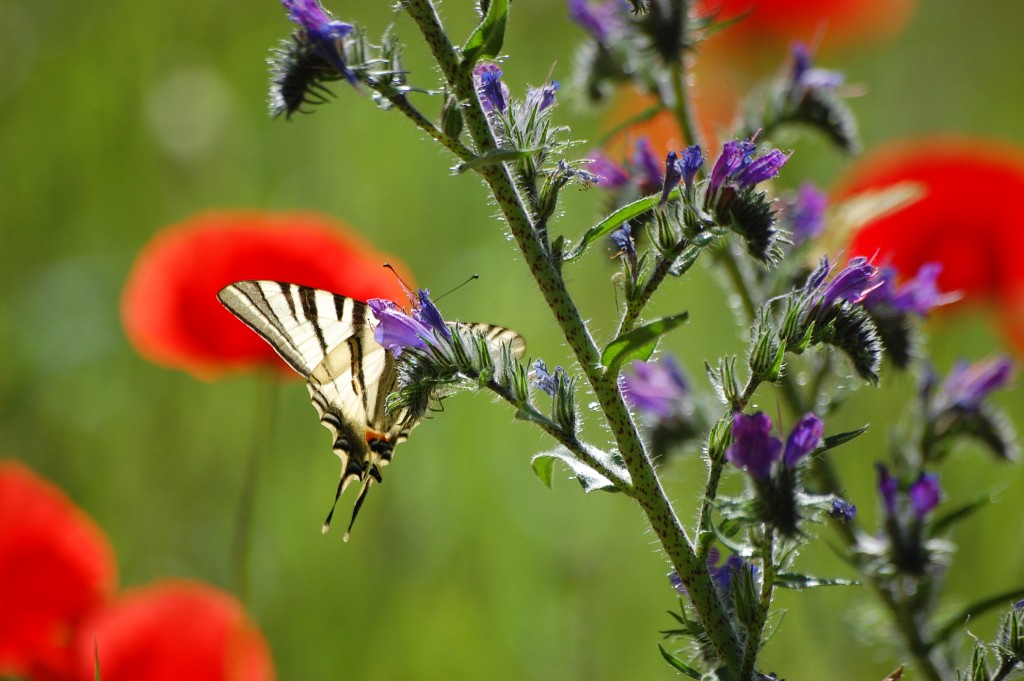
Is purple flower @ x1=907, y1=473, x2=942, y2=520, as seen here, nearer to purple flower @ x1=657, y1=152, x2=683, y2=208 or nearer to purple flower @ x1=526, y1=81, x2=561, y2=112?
purple flower @ x1=657, y1=152, x2=683, y2=208

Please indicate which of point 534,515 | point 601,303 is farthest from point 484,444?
point 601,303

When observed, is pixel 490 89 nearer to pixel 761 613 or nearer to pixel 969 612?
pixel 761 613

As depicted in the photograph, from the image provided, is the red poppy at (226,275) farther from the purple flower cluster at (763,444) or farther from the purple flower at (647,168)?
the purple flower cluster at (763,444)

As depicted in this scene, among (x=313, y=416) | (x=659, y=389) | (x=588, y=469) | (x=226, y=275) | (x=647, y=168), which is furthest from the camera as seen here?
(x=313, y=416)

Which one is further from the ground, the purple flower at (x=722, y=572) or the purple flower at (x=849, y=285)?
the purple flower at (x=849, y=285)

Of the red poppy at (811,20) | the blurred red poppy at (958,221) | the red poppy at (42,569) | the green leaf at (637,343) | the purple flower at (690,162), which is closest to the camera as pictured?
the green leaf at (637,343)

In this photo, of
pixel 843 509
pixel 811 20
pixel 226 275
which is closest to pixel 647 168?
pixel 843 509

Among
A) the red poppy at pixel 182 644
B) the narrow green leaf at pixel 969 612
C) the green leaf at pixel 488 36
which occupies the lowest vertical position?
the red poppy at pixel 182 644

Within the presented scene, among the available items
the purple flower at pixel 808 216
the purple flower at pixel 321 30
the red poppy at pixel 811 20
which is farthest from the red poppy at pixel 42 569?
the red poppy at pixel 811 20
